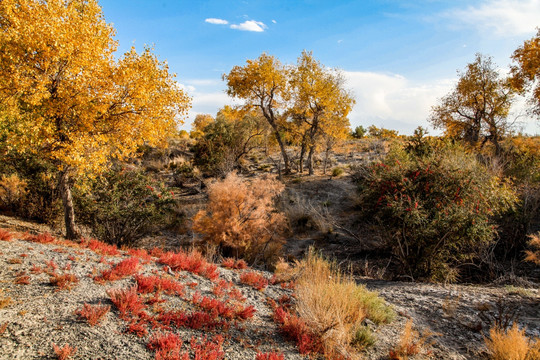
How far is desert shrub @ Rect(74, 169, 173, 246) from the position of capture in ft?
36.2

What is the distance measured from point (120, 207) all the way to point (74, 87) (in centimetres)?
518

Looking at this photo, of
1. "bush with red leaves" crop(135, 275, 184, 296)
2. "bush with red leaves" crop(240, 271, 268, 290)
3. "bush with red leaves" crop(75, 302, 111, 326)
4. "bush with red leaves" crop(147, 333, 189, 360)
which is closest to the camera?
"bush with red leaves" crop(147, 333, 189, 360)

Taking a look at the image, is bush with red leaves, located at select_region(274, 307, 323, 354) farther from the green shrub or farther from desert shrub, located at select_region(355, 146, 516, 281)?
the green shrub

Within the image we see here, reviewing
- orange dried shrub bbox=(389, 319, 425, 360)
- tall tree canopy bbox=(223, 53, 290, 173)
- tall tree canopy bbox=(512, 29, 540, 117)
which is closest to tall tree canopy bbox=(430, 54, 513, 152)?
tall tree canopy bbox=(512, 29, 540, 117)

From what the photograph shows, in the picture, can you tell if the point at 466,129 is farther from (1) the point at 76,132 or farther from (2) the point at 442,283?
(1) the point at 76,132

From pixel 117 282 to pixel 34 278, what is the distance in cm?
131

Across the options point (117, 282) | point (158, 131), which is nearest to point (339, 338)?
point (117, 282)

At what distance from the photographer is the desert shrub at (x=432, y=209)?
782cm


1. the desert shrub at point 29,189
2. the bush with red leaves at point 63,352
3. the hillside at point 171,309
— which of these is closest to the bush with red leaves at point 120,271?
the hillside at point 171,309

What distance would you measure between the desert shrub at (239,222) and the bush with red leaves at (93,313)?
596cm

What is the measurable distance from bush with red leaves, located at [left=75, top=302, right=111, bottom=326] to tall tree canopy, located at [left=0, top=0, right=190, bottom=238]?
4192 millimetres

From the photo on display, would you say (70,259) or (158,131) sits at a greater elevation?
(158,131)

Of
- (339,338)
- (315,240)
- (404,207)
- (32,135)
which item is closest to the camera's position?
(339,338)

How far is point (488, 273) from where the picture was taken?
925 cm
